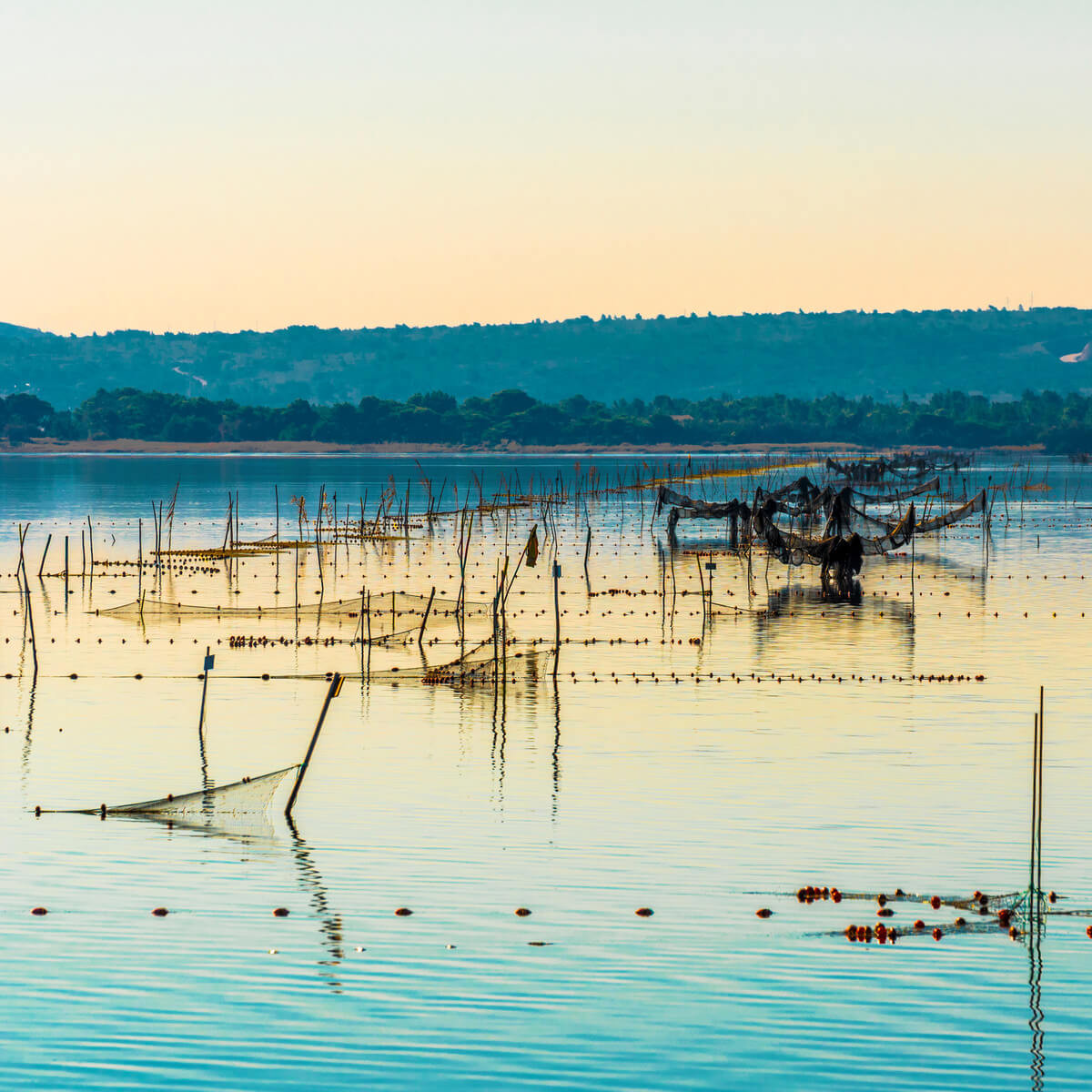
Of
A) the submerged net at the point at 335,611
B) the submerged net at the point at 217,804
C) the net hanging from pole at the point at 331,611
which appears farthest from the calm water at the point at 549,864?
the net hanging from pole at the point at 331,611

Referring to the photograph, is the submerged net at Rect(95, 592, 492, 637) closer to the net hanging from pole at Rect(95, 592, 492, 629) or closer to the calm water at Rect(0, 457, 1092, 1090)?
the net hanging from pole at Rect(95, 592, 492, 629)

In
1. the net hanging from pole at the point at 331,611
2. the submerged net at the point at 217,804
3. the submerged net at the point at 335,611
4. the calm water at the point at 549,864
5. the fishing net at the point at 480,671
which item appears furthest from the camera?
the net hanging from pole at the point at 331,611

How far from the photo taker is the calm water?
1412 cm

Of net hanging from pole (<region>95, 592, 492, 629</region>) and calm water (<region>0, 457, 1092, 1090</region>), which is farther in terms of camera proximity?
net hanging from pole (<region>95, 592, 492, 629</region>)

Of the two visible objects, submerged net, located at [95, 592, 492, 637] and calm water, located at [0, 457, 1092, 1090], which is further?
submerged net, located at [95, 592, 492, 637]

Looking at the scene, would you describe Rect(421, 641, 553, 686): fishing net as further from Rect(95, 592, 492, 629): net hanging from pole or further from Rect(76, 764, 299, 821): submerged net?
Rect(76, 764, 299, 821): submerged net

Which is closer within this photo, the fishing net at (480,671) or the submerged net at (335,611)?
the fishing net at (480,671)

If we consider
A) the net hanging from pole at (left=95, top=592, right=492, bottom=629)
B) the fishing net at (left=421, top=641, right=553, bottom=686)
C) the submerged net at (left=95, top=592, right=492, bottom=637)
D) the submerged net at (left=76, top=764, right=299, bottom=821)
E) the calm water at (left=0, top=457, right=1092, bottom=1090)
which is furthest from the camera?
the net hanging from pole at (left=95, top=592, right=492, bottom=629)

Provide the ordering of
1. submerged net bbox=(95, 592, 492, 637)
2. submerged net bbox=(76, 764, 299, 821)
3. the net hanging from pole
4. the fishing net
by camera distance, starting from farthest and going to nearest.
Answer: the net hanging from pole → submerged net bbox=(95, 592, 492, 637) → the fishing net → submerged net bbox=(76, 764, 299, 821)

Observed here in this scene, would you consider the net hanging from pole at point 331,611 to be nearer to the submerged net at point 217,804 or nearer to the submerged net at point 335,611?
the submerged net at point 335,611

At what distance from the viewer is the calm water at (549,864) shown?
556 inches

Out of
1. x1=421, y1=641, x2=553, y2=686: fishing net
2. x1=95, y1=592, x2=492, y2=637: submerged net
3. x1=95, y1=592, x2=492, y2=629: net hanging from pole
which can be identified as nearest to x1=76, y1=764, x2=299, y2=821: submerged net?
x1=421, y1=641, x2=553, y2=686: fishing net

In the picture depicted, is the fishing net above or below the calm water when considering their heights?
above

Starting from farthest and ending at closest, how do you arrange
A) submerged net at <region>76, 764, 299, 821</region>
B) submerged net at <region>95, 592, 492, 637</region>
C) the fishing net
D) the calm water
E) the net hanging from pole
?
the net hanging from pole
submerged net at <region>95, 592, 492, 637</region>
the fishing net
submerged net at <region>76, 764, 299, 821</region>
the calm water
